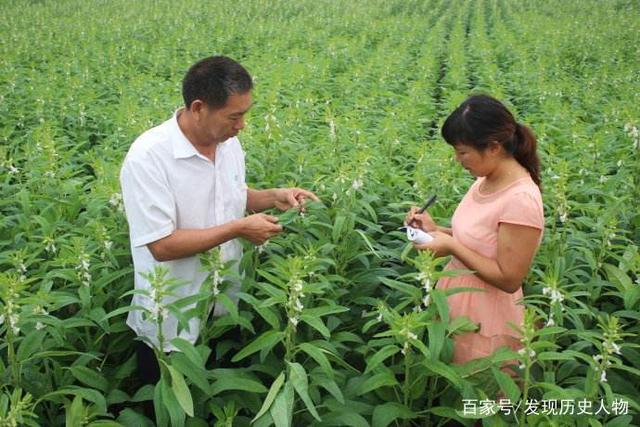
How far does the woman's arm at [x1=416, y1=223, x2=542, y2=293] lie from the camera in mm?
2330

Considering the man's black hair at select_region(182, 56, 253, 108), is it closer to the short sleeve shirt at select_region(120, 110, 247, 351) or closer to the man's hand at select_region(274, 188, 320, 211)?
the short sleeve shirt at select_region(120, 110, 247, 351)

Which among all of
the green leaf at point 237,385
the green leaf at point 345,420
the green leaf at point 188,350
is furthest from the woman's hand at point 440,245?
the green leaf at point 188,350

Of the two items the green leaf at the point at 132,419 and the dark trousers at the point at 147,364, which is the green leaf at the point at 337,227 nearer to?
the dark trousers at the point at 147,364

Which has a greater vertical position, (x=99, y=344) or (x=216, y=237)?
(x=216, y=237)

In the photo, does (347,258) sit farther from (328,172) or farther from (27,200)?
(27,200)

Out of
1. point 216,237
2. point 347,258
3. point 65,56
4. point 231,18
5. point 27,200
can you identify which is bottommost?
point 231,18

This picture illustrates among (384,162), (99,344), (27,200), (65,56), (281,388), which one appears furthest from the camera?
(65,56)

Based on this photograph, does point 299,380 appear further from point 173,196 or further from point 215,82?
point 215,82

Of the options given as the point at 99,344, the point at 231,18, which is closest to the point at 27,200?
the point at 99,344

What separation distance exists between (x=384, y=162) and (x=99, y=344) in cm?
261

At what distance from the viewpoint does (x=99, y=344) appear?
2777 mm

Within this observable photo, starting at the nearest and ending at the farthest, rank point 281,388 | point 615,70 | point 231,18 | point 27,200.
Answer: point 281,388
point 27,200
point 615,70
point 231,18

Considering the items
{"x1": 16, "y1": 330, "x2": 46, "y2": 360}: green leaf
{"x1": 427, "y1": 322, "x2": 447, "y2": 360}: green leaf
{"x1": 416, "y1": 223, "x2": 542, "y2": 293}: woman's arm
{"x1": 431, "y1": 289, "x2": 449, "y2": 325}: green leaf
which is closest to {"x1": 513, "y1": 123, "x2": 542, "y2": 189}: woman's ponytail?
{"x1": 416, "y1": 223, "x2": 542, "y2": 293}: woman's arm

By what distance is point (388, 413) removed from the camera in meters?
2.31
